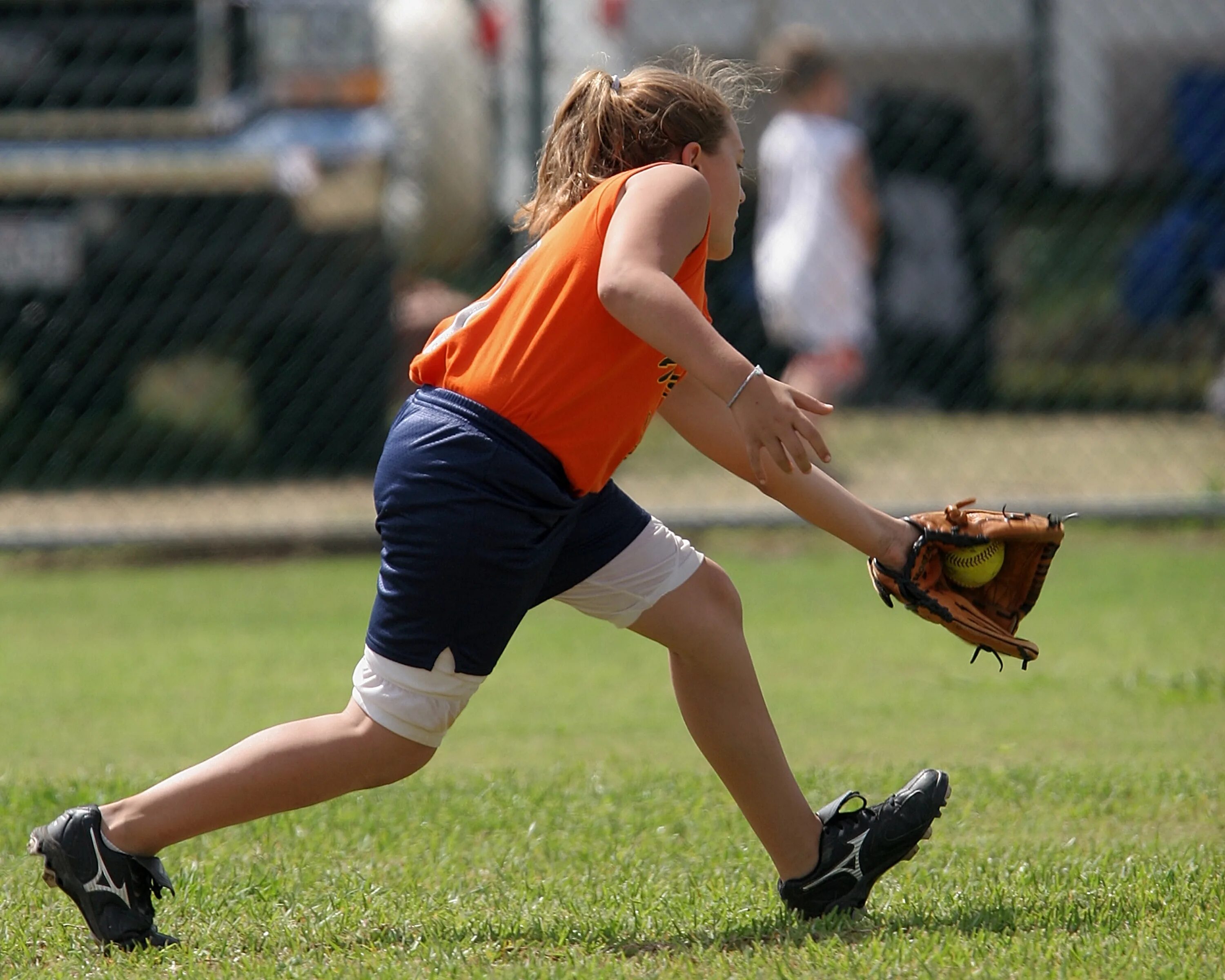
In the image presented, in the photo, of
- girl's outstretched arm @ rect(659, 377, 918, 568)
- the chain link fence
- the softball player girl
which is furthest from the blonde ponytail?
the chain link fence

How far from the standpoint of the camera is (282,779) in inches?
109

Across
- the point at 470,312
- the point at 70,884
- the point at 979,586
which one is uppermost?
the point at 470,312

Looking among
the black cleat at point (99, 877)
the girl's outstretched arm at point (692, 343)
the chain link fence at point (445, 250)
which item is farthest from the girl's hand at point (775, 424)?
the chain link fence at point (445, 250)

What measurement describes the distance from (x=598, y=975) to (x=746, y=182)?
776 centimetres

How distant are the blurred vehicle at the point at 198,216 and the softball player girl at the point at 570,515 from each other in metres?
4.49

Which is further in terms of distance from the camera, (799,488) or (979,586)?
(979,586)

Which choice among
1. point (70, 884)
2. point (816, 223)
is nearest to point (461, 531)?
point (70, 884)

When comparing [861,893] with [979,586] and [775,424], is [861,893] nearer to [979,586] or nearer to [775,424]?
[979,586]

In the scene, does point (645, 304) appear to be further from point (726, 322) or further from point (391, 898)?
point (726, 322)

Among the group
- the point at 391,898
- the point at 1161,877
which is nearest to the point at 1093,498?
the point at 1161,877

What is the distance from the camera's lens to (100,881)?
2.80 m

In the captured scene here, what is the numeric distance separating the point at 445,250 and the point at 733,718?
266 inches

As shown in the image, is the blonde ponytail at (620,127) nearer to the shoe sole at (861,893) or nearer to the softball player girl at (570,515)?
the softball player girl at (570,515)

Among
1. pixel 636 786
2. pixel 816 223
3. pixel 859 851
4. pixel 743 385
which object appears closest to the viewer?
pixel 743 385
